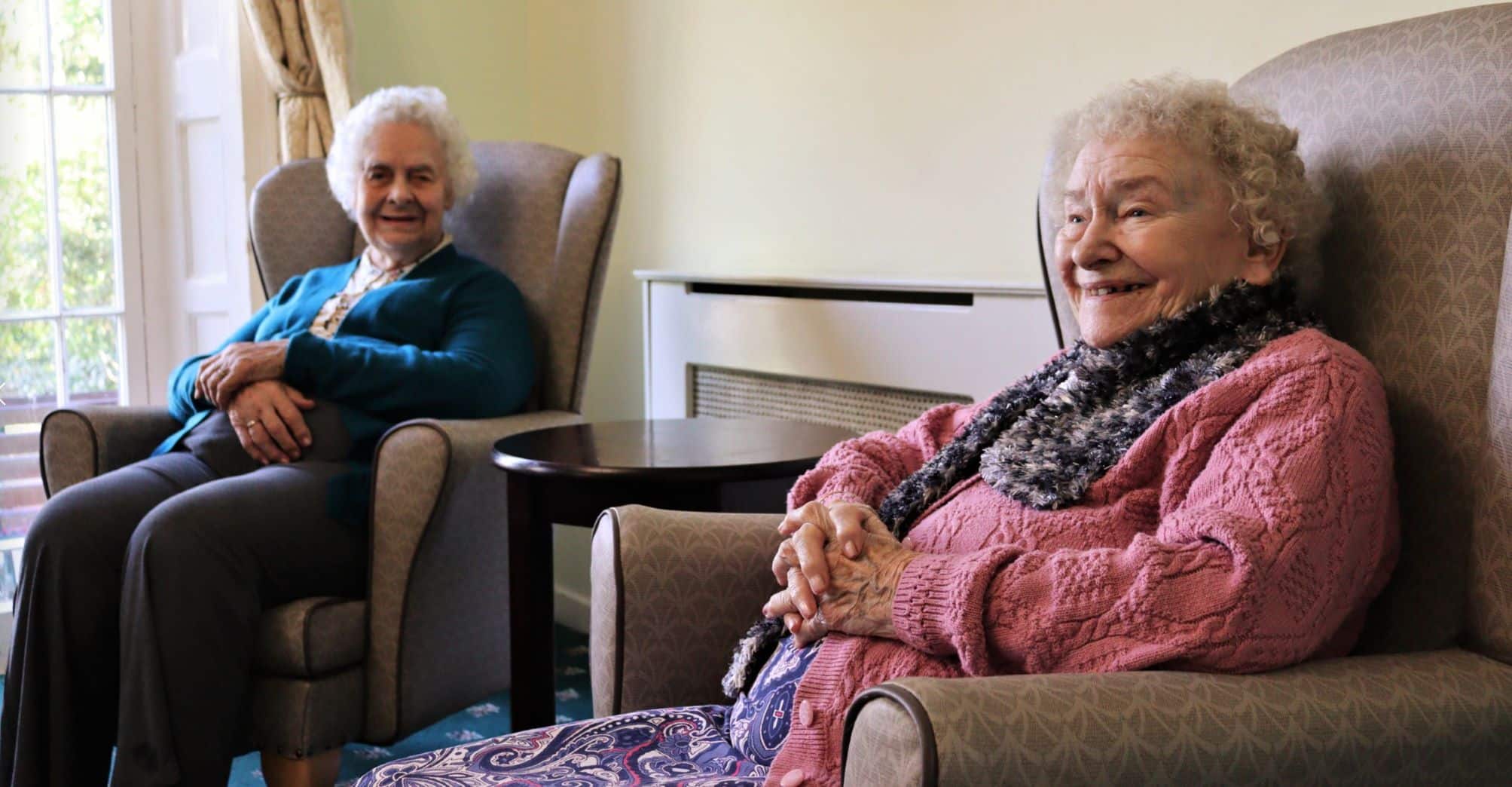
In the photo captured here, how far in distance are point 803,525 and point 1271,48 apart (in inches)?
38.7

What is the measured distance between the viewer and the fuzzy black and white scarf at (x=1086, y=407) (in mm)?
1243

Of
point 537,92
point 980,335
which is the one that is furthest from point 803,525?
point 537,92

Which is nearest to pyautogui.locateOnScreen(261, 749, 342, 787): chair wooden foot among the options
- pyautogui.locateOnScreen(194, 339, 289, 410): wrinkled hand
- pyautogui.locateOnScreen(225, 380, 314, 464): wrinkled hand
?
pyautogui.locateOnScreen(225, 380, 314, 464): wrinkled hand

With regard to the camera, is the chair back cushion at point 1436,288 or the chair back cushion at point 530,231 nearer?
the chair back cushion at point 1436,288

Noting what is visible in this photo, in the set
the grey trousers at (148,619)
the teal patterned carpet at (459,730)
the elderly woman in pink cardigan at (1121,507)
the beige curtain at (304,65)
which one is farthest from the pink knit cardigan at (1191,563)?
the beige curtain at (304,65)

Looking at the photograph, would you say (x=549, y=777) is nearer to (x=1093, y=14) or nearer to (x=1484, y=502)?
(x=1484, y=502)

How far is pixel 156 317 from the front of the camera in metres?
3.29

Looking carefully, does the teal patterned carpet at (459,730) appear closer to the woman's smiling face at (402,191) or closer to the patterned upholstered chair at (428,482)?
the patterned upholstered chair at (428,482)

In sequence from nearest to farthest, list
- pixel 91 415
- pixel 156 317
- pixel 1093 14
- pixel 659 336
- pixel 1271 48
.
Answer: pixel 1271 48 → pixel 1093 14 → pixel 91 415 → pixel 659 336 → pixel 156 317

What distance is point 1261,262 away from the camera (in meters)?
1.29

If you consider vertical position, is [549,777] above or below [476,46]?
below

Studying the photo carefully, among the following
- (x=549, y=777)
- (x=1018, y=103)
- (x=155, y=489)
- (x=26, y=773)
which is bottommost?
(x=26, y=773)

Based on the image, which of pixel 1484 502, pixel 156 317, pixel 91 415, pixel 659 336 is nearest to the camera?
pixel 1484 502

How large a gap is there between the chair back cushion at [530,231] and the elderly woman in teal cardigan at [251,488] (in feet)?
0.24
